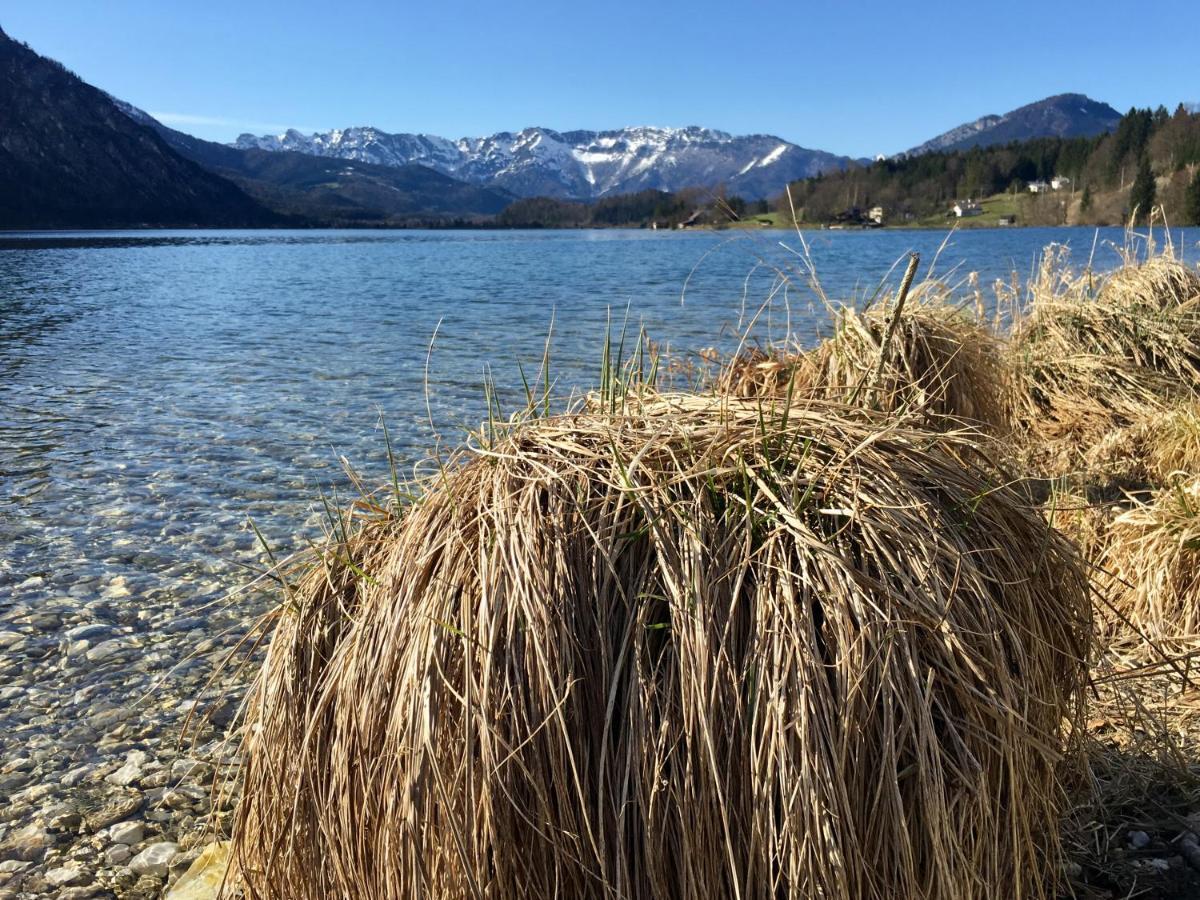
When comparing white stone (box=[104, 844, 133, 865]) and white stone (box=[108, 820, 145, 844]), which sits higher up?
white stone (box=[104, 844, 133, 865])

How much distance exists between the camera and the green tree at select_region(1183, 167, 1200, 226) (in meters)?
55.7

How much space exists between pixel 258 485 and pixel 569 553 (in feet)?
25.6

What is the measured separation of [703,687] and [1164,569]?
3.69 m

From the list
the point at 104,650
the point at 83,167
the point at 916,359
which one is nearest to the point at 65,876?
the point at 104,650

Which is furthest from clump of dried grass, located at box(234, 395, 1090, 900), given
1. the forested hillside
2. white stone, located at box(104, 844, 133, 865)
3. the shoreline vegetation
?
the forested hillside

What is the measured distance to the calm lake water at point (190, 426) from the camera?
5.70 meters

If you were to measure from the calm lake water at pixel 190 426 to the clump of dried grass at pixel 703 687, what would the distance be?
88 cm

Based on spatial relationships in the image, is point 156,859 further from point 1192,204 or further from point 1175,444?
point 1192,204

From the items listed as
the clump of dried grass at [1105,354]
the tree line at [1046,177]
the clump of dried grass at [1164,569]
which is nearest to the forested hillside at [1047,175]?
the tree line at [1046,177]

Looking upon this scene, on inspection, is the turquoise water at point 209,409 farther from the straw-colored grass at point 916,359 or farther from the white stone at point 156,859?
the white stone at point 156,859

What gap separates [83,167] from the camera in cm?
16262

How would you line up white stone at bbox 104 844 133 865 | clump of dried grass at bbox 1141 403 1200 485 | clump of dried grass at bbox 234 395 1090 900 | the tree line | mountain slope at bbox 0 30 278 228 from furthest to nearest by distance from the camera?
mountain slope at bbox 0 30 278 228, the tree line, clump of dried grass at bbox 1141 403 1200 485, white stone at bbox 104 844 133 865, clump of dried grass at bbox 234 395 1090 900

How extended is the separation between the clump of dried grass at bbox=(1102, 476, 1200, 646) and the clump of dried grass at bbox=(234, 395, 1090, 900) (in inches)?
104

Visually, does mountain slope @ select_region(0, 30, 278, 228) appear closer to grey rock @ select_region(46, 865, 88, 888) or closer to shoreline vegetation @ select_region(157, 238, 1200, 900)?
grey rock @ select_region(46, 865, 88, 888)
